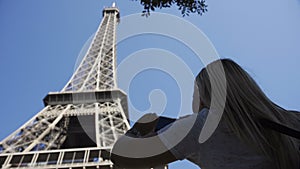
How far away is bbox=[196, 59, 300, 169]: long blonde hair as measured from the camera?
128 centimetres

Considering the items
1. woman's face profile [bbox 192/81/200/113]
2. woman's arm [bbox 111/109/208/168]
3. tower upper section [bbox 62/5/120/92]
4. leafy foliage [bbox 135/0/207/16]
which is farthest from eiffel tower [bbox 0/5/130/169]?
woman's arm [bbox 111/109/208/168]

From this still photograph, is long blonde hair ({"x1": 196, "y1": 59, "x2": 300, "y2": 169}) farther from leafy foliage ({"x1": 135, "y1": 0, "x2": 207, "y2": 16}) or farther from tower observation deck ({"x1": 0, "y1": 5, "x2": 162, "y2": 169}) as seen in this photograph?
tower observation deck ({"x1": 0, "y1": 5, "x2": 162, "y2": 169})

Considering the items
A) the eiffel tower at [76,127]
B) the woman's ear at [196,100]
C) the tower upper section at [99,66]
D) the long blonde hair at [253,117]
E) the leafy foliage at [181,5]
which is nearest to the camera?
the long blonde hair at [253,117]

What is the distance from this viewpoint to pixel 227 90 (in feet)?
4.55

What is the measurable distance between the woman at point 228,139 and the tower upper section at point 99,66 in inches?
911

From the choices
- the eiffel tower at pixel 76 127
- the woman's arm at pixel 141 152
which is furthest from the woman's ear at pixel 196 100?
the eiffel tower at pixel 76 127

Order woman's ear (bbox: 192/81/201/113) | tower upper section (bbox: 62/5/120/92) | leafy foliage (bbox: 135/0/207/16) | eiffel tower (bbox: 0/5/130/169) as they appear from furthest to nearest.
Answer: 1. tower upper section (bbox: 62/5/120/92)
2. eiffel tower (bbox: 0/5/130/169)
3. leafy foliage (bbox: 135/0/207/16)
4. woman's ear (bbox: 192/81/201/113)

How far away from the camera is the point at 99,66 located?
29.2 metres

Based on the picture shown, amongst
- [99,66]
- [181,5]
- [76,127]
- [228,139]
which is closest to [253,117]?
[228,139]

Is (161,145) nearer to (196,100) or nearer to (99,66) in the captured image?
(196,100)

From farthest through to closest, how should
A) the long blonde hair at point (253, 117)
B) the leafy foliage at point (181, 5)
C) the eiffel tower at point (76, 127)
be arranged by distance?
the eiffel tower at point (76, 127) → the leafy foliage at point (181, 5) → the long blonde hair at point (253, 117)

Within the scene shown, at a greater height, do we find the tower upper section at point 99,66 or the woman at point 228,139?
the tower upper section at point 99,66

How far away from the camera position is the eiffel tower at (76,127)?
53.0 ft

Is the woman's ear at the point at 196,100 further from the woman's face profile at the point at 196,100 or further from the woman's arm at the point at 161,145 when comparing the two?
the woman's arm at the point at 161,145
